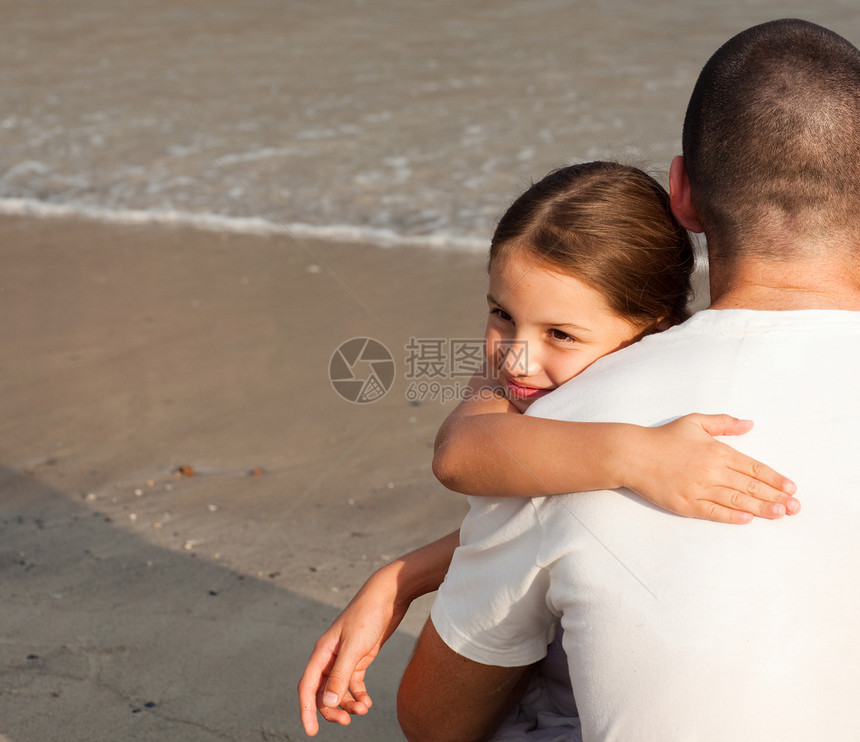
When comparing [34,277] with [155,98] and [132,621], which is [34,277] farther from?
[155,98]

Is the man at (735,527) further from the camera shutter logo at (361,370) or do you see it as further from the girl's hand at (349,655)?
the camera shutter logo at (361,370)

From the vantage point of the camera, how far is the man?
121 cm

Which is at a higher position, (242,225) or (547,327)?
(547,327)

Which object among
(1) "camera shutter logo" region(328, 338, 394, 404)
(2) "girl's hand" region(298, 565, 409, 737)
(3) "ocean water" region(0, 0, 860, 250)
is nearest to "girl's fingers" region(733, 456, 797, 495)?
(2) "girl's hand" region(298, 565, 409, 737)

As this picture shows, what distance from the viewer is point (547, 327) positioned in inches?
76.9

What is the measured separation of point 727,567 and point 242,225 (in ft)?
17.0

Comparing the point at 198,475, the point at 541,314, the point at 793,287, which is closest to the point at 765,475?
the point at 793,287

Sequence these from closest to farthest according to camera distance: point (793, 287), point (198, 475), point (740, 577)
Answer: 1. point (740, 577)
2. point (793, 287)
3. point (198, 475)

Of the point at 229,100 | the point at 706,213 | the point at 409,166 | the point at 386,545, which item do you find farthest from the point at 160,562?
the point at 229,100

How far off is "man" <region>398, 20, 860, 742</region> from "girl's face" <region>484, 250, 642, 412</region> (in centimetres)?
35

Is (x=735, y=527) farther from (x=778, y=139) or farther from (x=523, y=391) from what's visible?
(x=523, y=391)

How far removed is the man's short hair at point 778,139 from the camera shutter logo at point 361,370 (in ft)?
9.02

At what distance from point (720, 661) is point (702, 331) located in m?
0.41

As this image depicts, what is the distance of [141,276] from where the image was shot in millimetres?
5301
